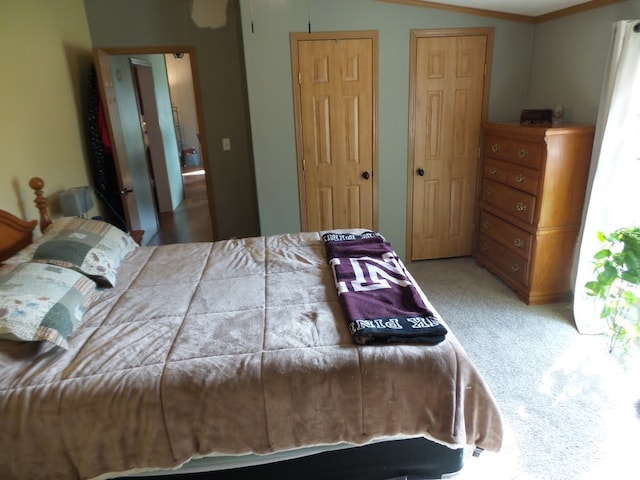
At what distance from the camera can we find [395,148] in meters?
3.77

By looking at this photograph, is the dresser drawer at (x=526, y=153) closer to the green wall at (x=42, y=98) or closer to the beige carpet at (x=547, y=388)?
the beige carpet at (x=547, y=388)

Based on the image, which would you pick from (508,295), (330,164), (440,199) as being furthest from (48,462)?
(440,199)

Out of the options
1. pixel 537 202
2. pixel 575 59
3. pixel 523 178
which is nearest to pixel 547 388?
pixel 537 202

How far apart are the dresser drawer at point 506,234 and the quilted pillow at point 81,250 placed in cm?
281

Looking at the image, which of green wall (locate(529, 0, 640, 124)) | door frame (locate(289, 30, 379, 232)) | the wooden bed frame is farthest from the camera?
door frame (locate(289, 30, 379, 232))

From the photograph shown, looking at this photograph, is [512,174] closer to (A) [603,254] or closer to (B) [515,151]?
(B) [515,151]

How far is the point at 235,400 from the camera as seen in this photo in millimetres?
1498

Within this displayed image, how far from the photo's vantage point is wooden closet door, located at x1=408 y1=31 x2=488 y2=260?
11.8 feet

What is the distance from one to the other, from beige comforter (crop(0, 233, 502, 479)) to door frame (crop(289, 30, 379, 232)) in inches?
82.7

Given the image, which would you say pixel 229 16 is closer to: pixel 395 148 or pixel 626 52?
pixel 395 148

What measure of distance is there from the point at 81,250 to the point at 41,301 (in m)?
0.53

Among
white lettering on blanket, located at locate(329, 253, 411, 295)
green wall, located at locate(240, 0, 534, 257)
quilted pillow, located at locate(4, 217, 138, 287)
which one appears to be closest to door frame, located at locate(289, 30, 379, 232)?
green wall, located at locate(240, 0, 534, 257)

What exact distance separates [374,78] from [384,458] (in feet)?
9.54

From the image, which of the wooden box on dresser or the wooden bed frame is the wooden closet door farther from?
the wooden bed frame
